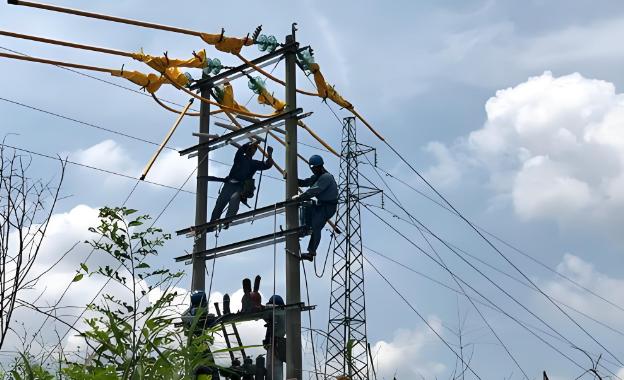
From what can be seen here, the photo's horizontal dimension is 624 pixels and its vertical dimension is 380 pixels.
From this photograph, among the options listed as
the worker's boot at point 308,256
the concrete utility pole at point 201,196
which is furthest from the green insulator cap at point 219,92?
the worker's boot at point 308,256

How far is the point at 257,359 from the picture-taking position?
1342 centimetres

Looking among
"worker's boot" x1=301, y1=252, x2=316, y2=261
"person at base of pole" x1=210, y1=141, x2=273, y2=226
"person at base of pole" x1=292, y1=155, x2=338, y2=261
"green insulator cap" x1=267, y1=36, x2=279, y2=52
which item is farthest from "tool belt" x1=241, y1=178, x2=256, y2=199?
"green insulator cap" x1=267, y1=36, x2=279, y2=52

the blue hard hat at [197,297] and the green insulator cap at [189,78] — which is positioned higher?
the green insulator cap at [189,78]

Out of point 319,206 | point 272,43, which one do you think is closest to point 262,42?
point 272,43

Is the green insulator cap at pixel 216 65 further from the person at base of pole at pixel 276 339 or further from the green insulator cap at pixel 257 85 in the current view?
the person at base of pole at pixel 276 339

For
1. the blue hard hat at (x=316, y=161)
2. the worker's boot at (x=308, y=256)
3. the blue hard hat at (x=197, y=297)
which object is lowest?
the blue hard hat at (x=197, y=297)

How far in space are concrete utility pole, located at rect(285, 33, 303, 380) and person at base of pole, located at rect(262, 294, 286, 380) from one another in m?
0.20

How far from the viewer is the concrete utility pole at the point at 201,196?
642 inches

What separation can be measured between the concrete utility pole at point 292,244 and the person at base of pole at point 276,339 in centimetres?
A: 20

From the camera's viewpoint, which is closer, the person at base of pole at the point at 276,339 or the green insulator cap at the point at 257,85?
the person at base of pole at the point at 276,339

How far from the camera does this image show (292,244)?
47.1 ft

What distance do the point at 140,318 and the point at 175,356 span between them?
36.5 inches

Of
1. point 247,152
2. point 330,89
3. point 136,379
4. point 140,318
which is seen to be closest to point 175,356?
point 136,379

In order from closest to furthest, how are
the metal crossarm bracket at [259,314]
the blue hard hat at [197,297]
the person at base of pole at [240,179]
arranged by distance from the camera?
the metal crossarm bracket at [259,314] → the blue hard hat at [197,297] → the person at base of pole at [240,179]
